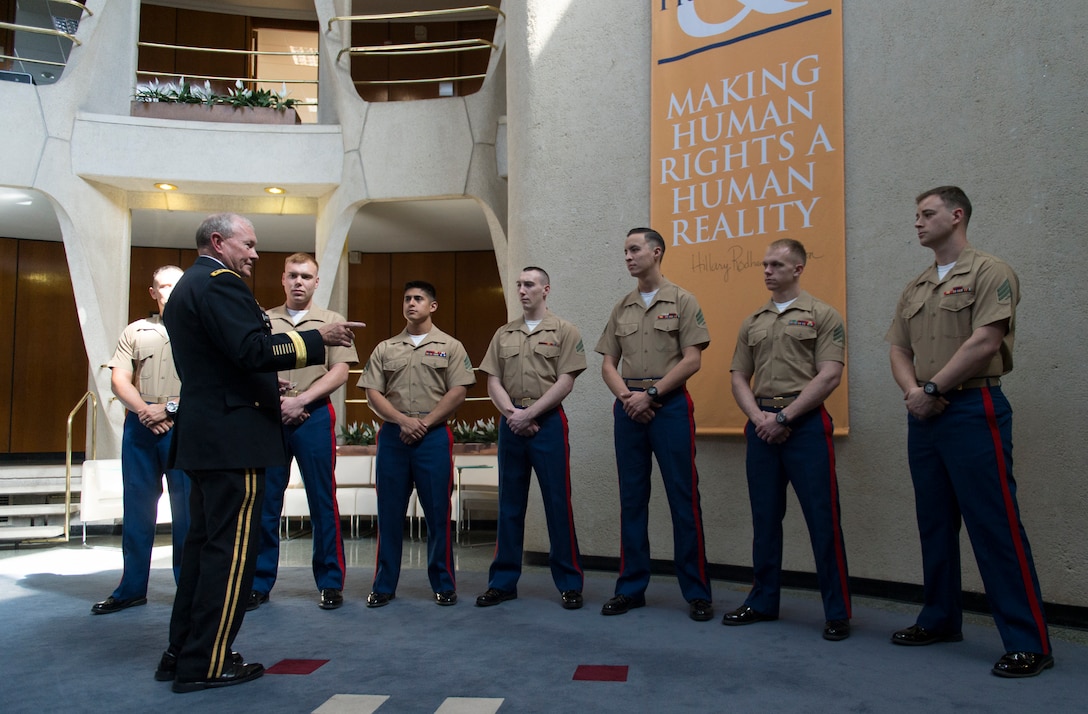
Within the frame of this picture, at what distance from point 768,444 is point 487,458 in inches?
162

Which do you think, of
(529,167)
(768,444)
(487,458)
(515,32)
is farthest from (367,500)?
(768,444)

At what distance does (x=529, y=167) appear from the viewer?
5.12 metres

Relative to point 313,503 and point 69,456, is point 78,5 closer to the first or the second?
point 69,456

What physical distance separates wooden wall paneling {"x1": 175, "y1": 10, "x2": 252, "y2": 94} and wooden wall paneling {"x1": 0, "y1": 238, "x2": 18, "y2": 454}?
3.17 metres

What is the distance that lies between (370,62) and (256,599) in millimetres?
9555

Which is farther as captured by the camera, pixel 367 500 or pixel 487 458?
pixel 487 458

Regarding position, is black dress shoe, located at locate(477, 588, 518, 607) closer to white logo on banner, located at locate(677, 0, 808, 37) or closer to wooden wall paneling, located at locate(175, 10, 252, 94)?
white logo on banner, located at locate(677, 0, 808, 37)

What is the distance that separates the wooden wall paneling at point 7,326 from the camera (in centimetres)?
1045

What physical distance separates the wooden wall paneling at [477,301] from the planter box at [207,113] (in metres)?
3.64

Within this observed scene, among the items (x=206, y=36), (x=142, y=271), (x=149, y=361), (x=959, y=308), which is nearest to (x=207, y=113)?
(x=142, y=271)

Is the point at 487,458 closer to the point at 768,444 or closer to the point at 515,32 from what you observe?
the point at 515,32

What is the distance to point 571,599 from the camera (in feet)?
12.3

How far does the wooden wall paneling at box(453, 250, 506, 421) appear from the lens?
11555 millimetres

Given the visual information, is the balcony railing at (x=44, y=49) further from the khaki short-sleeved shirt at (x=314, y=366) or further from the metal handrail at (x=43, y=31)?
the khaki short-sleeved shirt at (x=314, y=366)
